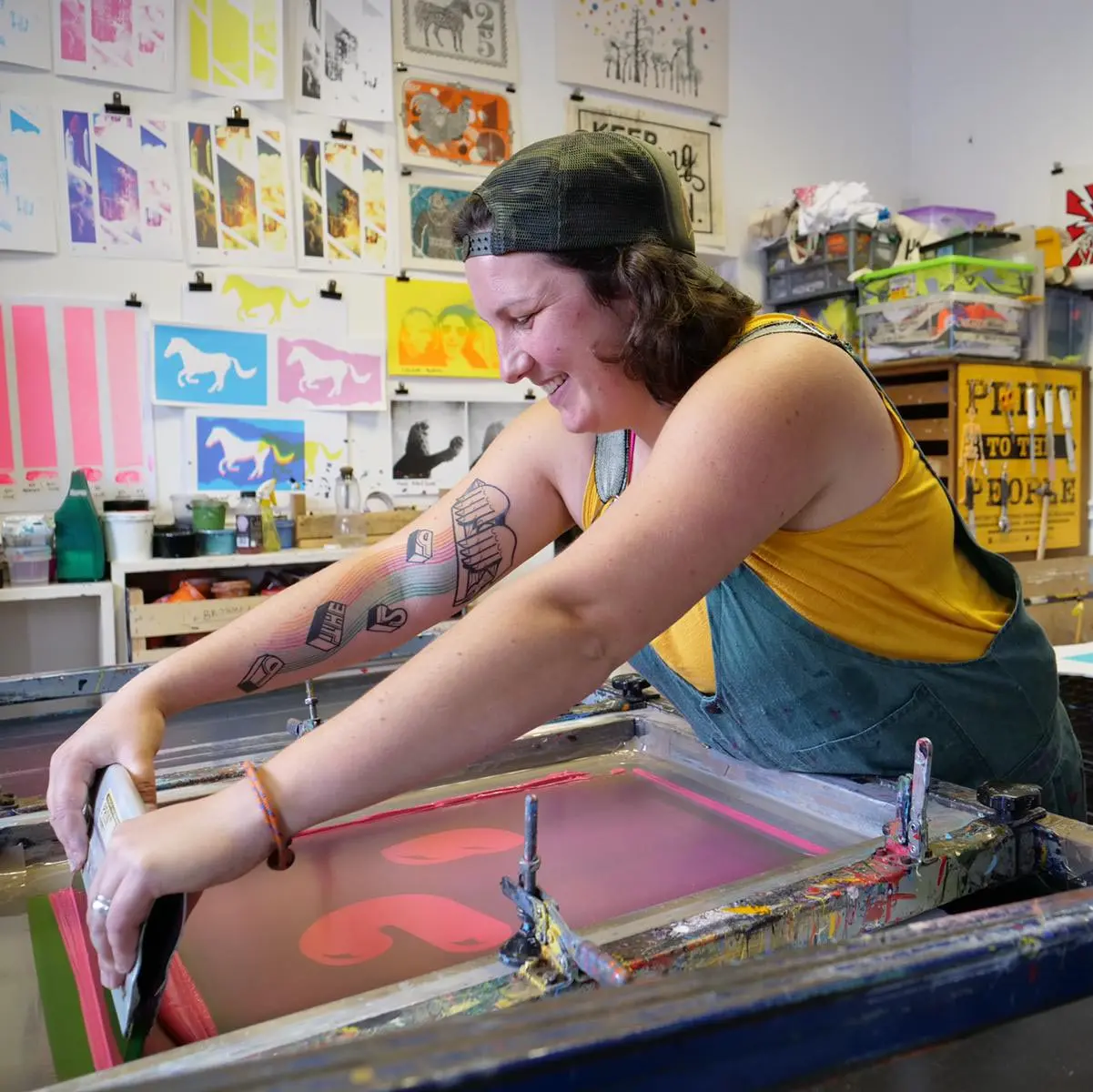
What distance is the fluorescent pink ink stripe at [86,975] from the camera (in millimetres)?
678

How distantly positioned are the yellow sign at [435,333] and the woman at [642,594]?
2.04 metres

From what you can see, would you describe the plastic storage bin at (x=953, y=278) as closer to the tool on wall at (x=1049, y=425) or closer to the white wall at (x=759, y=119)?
the tool on wall at (x=1049, y=425)

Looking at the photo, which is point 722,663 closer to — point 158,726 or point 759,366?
point 759,366

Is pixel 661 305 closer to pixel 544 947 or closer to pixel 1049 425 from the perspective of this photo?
pixel 544 947

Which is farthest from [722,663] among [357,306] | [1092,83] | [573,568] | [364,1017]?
[1092,83]

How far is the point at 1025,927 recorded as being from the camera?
1.31 ft

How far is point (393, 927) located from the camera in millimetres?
858

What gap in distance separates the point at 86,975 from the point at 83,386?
7.61 ft

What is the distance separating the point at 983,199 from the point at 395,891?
391 cm

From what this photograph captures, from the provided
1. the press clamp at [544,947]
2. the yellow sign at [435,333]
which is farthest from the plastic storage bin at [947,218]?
the press clamp at [544,947]

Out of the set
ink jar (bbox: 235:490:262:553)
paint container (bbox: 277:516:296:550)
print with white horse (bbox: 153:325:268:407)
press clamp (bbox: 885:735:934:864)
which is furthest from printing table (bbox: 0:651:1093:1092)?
print with white horse (bbox: 153:325:268:407)

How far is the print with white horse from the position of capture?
2822mm

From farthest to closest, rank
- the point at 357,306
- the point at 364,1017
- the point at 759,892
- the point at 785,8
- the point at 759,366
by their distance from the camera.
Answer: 1. the point at 785,8
2. the point at 357,306
3. the point at 759,366
4. the point at 759,892
5. the point at 364,1017

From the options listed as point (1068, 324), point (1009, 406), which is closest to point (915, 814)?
point (1009, 406)
